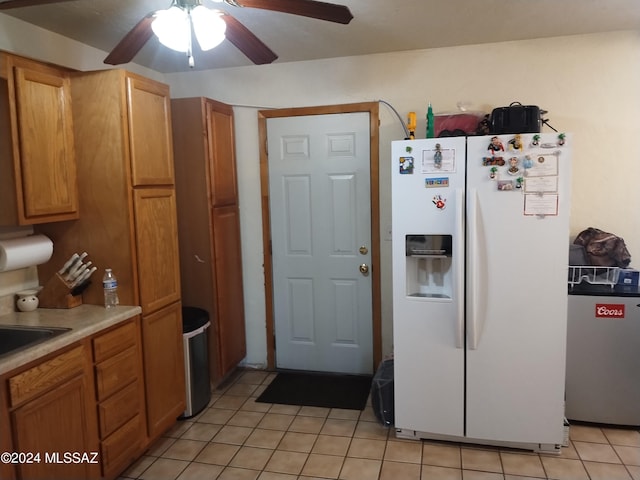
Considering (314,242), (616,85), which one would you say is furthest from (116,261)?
(616,85)

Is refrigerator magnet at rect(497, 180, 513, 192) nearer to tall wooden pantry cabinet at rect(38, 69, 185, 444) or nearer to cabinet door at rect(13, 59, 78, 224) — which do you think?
tall wooden pantry cabinet at rect(38, 69, 185, 444)

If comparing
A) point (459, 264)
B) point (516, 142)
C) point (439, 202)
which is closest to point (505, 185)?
point (516, 142)

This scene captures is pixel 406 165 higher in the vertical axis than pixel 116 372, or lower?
higher

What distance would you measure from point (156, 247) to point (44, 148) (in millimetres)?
722

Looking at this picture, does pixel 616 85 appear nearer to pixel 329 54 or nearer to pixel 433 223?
pixel 433 223

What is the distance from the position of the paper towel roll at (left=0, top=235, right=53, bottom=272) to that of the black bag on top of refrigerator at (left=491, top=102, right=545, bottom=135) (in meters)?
2.48

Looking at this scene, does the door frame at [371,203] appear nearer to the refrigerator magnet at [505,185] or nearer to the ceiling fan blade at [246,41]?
the refrigerator magnet at [505,185]

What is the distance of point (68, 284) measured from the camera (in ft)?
8.05

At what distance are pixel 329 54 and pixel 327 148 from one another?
63cm

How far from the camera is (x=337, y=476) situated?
7.84 ft

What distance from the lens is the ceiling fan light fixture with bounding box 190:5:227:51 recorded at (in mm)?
1630

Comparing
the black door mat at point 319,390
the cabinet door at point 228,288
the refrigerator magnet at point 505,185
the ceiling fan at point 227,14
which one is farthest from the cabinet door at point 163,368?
the refrigerator magnet at point 505,185

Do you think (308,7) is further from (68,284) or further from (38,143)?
(68,284)

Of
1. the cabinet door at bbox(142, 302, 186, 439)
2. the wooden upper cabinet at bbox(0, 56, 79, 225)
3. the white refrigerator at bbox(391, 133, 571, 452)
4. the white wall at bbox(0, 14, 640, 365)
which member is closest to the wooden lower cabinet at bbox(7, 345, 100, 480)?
the cabinet door at bbox(142, 302, 186, 439)
